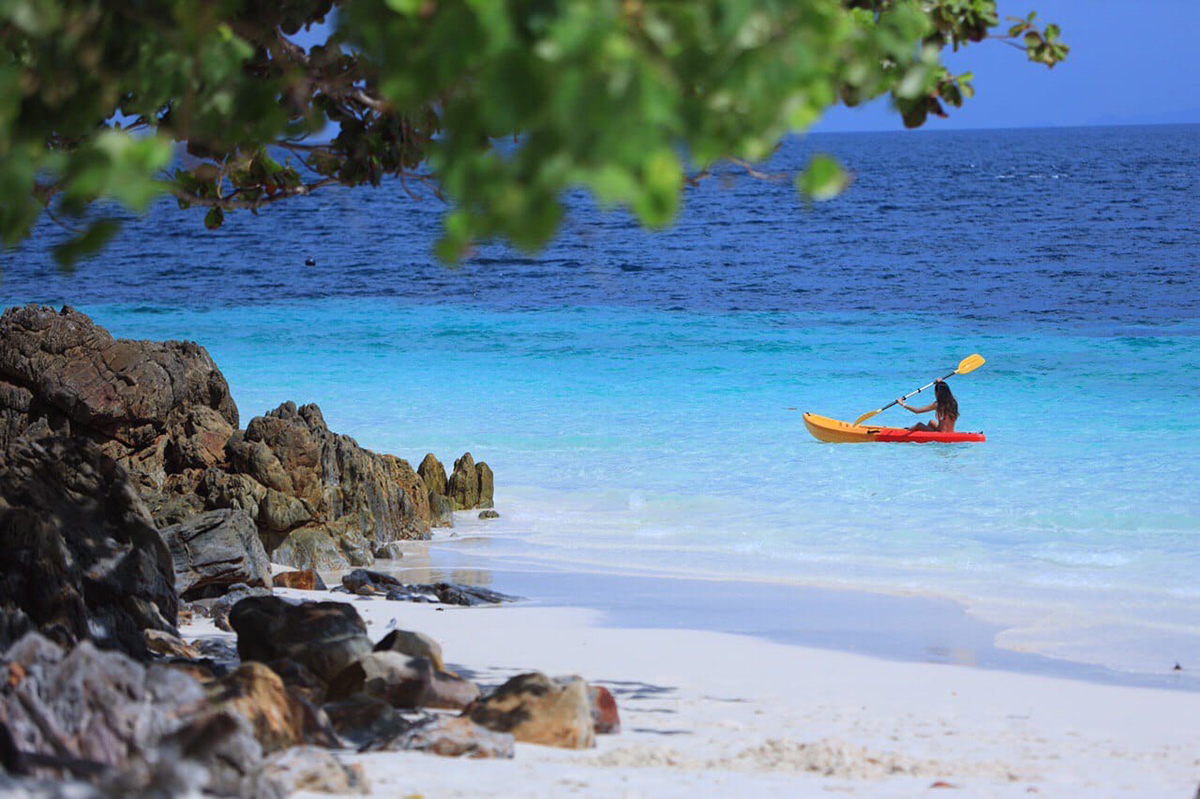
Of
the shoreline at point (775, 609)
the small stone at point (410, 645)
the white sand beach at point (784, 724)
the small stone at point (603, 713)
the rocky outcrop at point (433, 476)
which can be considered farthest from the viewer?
the rocky outcrop at point (433, 476)

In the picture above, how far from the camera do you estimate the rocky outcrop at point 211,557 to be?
8.80m

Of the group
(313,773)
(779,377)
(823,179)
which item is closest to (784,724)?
(313,773)

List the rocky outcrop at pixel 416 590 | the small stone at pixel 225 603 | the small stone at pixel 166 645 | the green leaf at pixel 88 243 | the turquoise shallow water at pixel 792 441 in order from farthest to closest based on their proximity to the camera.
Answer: the turquoise shallow water at pixel 792 441, the rocky outcrop at pixel 416 590, the small stone at pixel 225 603, the small stone at pixel 166 645, the green leaf at pixel 88 243

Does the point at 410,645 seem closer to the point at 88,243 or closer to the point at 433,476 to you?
the point at 88,243

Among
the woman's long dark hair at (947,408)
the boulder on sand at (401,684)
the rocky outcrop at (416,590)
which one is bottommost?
the boulder on sand at (401,684)

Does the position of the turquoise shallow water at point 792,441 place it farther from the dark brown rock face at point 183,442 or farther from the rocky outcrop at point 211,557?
the rocky outcrop at point 211,557

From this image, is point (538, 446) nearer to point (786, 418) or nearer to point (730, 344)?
point (786, 418)

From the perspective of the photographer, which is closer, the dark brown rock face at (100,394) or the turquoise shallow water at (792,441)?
the dark brown rock face at (100,394)

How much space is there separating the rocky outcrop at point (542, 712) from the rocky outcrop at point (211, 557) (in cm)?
380

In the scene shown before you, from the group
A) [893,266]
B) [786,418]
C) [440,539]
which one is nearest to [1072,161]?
[893,266]

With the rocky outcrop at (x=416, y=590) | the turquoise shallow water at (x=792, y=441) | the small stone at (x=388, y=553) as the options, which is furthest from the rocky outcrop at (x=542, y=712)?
the small stone at (x=388, y=553)

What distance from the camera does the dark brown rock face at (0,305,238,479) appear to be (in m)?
11.0

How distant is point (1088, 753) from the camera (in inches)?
235

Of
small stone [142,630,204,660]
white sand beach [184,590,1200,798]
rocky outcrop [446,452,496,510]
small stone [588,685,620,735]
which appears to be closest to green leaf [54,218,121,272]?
white sand beach [184,590,1200,798]
